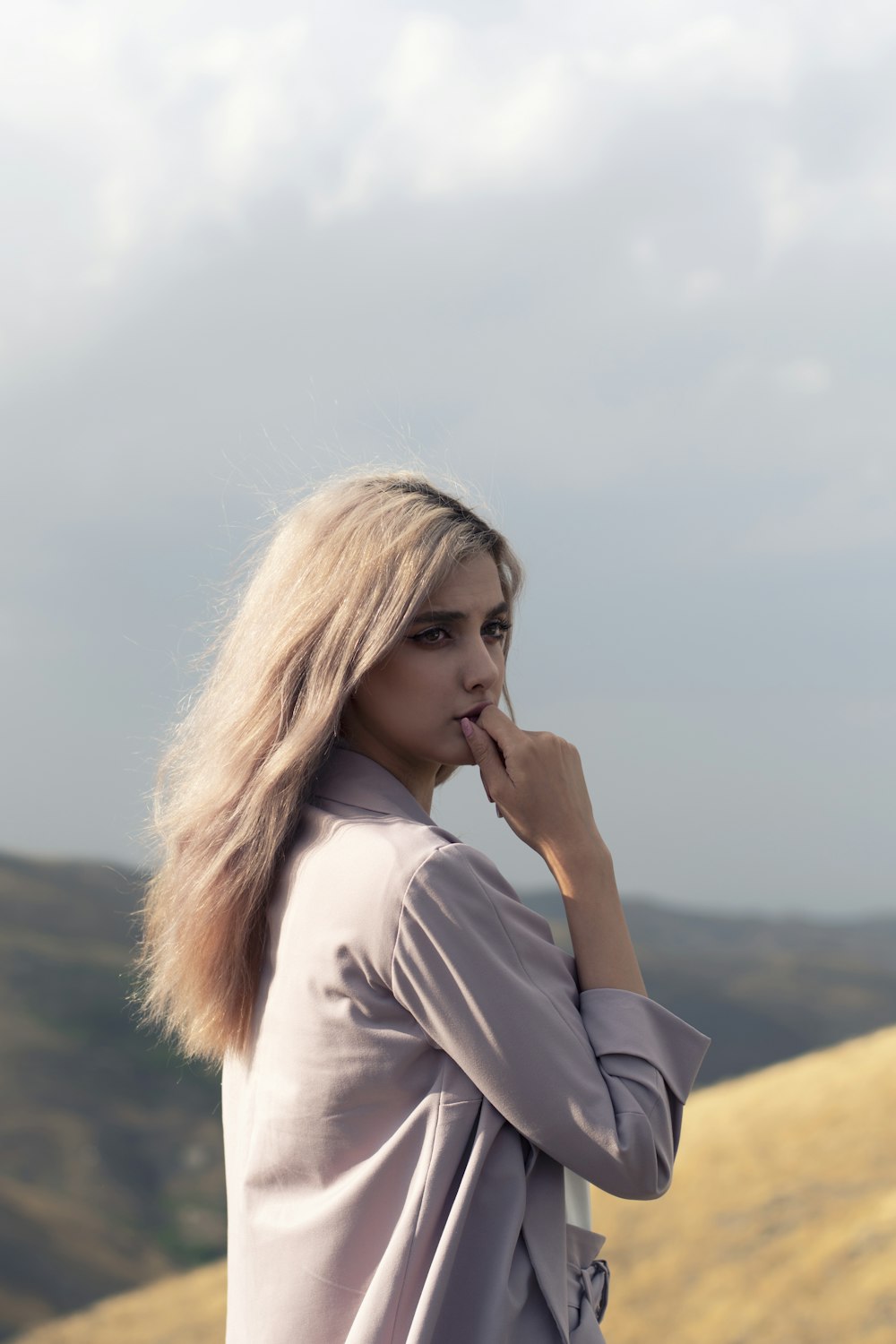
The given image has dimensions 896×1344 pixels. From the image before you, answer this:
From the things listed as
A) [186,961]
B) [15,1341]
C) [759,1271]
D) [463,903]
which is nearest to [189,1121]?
[15,1341]

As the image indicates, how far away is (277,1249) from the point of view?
181 cm

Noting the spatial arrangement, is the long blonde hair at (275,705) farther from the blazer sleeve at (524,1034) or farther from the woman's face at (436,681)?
the blazer sleeve at (524,1034)

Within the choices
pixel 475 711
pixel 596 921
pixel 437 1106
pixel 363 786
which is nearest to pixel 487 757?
pixel 475 711

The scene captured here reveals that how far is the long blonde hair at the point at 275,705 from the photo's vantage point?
6.31ft

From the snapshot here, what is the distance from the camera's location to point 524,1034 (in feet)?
5.26

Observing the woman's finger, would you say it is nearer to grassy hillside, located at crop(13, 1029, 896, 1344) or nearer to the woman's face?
the woman's face

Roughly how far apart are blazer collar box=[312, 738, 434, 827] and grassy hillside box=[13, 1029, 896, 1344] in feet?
13.6

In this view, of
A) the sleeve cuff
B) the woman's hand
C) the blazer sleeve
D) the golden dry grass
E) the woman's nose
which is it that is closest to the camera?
the blazer sleeve

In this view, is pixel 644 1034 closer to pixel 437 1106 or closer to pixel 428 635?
pixel 437 1106

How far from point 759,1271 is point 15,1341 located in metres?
3.74

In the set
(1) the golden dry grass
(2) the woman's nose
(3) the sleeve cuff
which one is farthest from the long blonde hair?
(1) the golden dry grass

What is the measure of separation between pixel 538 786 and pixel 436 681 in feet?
0.81

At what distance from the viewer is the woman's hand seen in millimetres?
1891

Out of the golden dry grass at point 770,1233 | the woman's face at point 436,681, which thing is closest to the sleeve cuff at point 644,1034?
the woman's face at point 436,681
